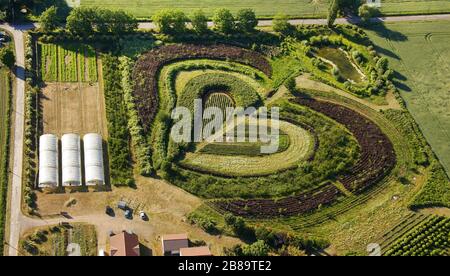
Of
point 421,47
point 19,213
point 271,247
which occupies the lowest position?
point 271,247

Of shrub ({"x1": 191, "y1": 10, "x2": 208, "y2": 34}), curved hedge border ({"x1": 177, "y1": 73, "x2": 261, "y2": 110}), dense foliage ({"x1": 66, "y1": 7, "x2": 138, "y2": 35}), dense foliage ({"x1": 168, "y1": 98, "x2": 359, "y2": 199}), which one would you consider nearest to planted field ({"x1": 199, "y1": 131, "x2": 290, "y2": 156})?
dense foliage ({"x1": 168, "y1": 98, "x2": 359, "y2": 199})

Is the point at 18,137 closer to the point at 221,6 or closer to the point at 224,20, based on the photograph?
the point at 224,20

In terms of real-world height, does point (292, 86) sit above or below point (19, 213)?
above

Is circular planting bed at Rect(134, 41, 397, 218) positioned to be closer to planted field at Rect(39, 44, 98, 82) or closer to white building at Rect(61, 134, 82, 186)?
planted field at Rect(39, 44, 98, 82)

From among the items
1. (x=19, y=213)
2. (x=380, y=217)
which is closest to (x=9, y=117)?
(x=19, y=213)
